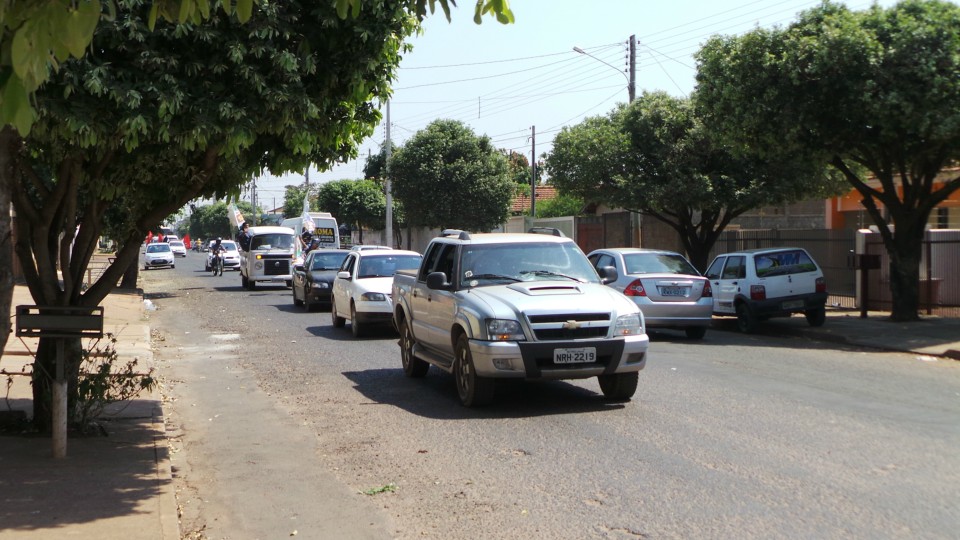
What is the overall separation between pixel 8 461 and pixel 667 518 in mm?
5040

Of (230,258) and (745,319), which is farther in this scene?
(230,258)

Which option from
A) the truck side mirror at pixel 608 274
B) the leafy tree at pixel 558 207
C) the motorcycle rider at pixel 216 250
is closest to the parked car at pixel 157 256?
the motorcycle rider at pixel 216 250

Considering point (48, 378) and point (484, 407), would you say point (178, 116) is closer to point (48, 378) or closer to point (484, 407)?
point (48, 378)

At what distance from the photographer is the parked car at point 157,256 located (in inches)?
2279

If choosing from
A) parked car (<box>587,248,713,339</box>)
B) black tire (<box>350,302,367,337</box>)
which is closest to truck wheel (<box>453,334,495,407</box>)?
parked car (<box>587,248,713,339</box>)

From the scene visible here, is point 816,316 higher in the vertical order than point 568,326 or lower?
lower

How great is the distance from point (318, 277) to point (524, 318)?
15206 mm

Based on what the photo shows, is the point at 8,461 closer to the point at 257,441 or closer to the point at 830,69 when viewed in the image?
the point at 257,441

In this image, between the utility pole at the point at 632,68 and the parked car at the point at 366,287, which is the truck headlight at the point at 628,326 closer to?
the parked car at the point at 366,287

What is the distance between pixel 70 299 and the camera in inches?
344

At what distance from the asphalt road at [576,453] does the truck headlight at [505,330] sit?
2.70 ft

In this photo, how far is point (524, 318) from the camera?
9.71 metres

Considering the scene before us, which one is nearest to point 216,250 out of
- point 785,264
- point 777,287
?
point 785,264

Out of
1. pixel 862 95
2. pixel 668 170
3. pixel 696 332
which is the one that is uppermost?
pixel 862 95
